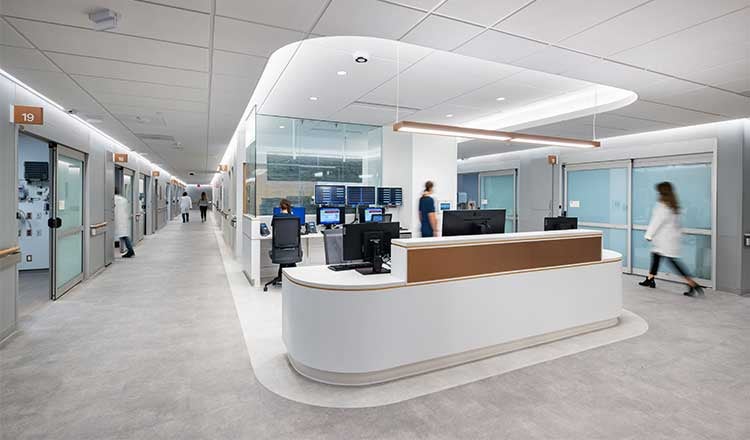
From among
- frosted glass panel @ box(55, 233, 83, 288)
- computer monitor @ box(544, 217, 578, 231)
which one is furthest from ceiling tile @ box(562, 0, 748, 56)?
frosted glass panel @ box(55, 233, 83, 288)

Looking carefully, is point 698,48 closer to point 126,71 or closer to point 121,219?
point 126,71

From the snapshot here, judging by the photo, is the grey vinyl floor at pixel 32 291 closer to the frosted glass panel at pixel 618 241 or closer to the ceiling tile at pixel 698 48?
the ceiling tile at pixel 698 48

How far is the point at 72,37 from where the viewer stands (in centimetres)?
310

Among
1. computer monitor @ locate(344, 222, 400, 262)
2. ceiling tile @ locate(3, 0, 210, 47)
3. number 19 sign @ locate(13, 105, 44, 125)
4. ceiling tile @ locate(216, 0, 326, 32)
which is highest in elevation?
ceiling tile @ locate(216, 0, 326, 32)

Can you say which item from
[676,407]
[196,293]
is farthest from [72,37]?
[676,407]

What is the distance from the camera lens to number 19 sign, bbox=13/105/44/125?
394 cm

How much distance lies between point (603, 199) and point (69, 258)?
32.5 feet

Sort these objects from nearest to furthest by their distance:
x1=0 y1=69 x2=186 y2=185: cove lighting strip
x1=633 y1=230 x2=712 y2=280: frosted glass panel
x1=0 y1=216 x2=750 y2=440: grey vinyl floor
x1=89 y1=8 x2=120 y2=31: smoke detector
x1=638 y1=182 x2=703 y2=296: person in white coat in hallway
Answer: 1. x1=0 y1=216 x2=750 y2=440: grey vinyl floor
2. x1=89 y1=8 x2=120 y2=31: smoke detector
3. x1=0 y1=69 x2=186 y2=185: cove lighting strip
4. x1=638 y1=182 x2=703 y2=296: person in white coat in hallway
5. x1=633 y1=230 x2=712 y2=280: frosted glass panel

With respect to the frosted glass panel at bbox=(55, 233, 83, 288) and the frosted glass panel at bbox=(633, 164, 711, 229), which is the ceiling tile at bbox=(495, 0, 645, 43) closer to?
the frosted glass panel at bbox=(633, 164, 711, 229)

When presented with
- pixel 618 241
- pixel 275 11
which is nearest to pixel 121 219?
pixel 275 11

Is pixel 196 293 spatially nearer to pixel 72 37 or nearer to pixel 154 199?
pixel 72 37

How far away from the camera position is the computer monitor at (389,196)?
790cm

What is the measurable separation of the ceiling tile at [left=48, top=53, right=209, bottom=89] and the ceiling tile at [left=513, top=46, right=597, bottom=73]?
3.24 m

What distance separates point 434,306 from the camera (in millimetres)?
3207
